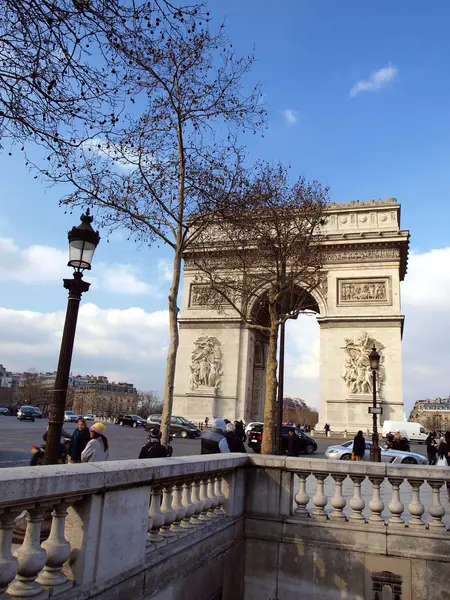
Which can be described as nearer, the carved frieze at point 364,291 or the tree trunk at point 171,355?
the tree trunk at point 171,355

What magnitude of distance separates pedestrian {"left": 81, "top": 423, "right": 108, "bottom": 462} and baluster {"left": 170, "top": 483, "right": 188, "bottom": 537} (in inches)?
96.1

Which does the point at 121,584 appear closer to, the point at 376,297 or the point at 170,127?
the point at 170,127

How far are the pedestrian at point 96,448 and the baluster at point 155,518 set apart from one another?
2.70m

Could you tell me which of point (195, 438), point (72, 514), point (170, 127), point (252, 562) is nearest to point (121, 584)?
point (72, 514)

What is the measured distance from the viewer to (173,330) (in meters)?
10.9

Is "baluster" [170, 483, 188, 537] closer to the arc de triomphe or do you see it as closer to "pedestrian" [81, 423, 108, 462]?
"pedestrian" [81, 423, 108, 462]

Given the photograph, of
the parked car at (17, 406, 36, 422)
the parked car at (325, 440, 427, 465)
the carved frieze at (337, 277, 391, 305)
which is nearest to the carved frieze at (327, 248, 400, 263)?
the carved frieze at (337, 277, 391, 305)

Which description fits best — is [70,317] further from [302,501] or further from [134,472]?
[302,501]

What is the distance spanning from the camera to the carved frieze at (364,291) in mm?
29594

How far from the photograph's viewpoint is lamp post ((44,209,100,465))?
17.1 feet

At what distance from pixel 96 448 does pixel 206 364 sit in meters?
24.7

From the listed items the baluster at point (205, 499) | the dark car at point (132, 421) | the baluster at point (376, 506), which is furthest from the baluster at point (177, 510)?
the dark car at point (132, 421)

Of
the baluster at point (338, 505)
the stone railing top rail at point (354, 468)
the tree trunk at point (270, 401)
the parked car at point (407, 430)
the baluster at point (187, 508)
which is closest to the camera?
the baluster at point (187, 508)

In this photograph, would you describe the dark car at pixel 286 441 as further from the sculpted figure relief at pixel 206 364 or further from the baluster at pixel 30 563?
the baluster at pixel 30 563
